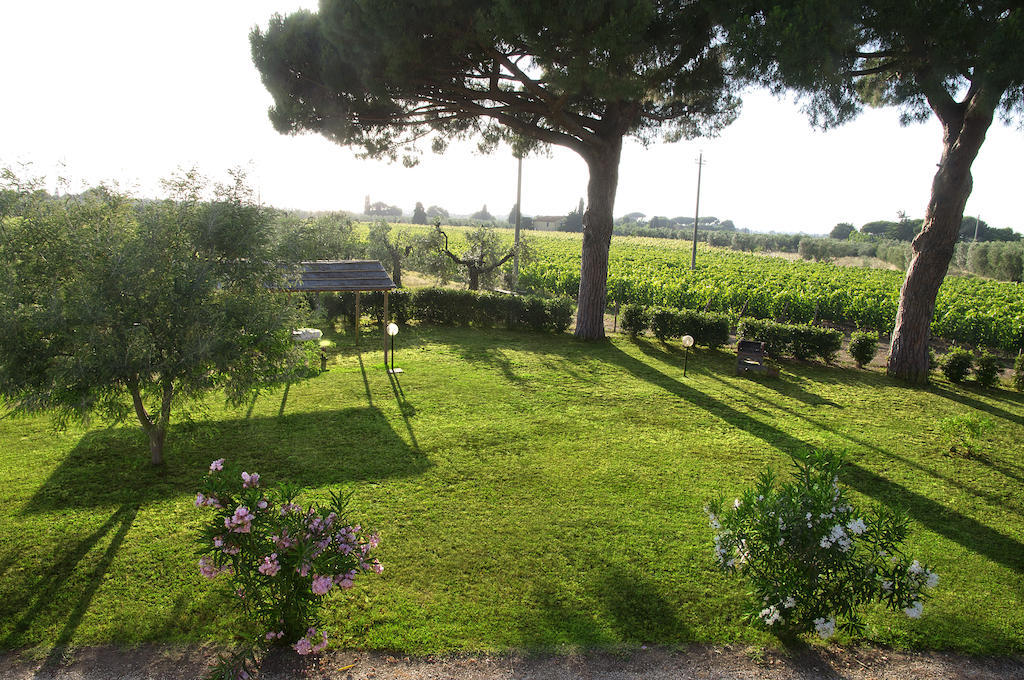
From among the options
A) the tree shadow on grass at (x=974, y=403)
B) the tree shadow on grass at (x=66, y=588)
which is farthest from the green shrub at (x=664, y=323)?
the tree shadow on grass at (x=66, y=588)

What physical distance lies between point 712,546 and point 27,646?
19.9ft

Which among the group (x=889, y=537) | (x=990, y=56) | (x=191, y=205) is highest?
(x=990, y=56)

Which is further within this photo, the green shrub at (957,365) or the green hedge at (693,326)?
the green hedge at (693,326)

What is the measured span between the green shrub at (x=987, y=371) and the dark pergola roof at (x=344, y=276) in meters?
14.0

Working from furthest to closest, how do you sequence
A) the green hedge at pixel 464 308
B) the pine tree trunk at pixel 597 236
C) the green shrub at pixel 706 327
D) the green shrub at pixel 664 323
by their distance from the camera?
the green hedge at pixel 464 308 → the green shrub at pixel 664 323 → the green shrub at pixel 706 327 → the pine tree trunk at pixel 597 236

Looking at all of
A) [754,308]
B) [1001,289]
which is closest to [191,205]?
[754,308]

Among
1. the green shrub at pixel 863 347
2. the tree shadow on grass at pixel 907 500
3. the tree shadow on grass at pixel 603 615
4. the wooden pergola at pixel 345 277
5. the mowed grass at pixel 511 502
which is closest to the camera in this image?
the tree shadow on grass at pixel 603 615

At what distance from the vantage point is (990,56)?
863 cm

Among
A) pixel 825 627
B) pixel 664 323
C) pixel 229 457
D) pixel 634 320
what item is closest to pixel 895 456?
pixel 825 627

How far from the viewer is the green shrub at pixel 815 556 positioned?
3.94m

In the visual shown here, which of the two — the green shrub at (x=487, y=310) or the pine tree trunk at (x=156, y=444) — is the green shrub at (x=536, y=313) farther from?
the pine tree trunk at (x=156, y=444)

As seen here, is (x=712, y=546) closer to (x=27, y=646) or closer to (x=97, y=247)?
(x=27, y=646)

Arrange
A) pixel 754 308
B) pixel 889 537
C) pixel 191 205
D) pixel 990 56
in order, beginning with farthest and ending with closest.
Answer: pixel 754 308, pixel 990 56, pixel 191 205, pixel 889 537

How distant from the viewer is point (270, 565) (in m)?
3.77
